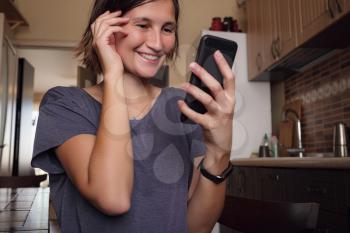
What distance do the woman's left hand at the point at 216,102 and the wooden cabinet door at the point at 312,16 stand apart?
143 centimetres

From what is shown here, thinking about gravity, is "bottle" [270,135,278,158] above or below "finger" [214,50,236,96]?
below

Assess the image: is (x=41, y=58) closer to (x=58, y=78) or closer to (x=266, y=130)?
(x=58, y=78)

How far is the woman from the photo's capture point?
507mm

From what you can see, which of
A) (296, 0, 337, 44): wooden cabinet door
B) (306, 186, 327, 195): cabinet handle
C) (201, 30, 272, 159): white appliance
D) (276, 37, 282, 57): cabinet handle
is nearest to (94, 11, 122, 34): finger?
(306, 186, 327, 195): cabinet handle

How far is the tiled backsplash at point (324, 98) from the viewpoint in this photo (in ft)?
6.97

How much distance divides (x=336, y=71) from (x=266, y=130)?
920mm

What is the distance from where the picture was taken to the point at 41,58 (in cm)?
530

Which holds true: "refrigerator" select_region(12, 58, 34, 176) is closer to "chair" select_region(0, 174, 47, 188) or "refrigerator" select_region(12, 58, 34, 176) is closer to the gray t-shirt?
"chair" select_region(0, 174, 47, 188)

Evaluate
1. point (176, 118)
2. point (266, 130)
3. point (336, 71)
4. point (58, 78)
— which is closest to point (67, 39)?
point (266, 130)

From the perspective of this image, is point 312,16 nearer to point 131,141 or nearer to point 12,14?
point 131,141

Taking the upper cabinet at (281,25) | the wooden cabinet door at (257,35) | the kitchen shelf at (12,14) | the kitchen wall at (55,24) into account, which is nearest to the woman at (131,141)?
the upper cabinet at (281,25)

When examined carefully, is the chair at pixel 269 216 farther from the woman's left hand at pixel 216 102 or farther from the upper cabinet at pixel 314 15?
the upper cabinet at pixel 314 15

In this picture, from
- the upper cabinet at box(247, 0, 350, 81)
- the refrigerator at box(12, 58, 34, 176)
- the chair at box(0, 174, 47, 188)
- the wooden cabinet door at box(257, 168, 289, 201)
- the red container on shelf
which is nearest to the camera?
the wooden cabinet door at box(257, 168, 289, 201)

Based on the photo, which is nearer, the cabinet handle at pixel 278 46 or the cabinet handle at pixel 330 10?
the cabinet handle at pixel 330 10
